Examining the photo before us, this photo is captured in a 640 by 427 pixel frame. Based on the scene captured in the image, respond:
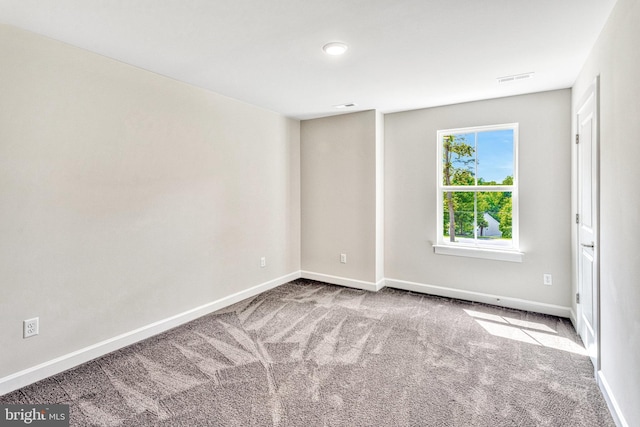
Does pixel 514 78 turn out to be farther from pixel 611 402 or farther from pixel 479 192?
pixel 611 402

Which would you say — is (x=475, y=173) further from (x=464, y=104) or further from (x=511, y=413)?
(x=511, y=413)

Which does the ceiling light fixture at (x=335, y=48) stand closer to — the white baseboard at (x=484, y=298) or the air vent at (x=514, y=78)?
the air vent at (x=514, y=78)

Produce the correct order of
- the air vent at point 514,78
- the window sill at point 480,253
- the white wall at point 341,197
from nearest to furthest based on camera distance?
the air vent at point 514,78
the window sill at point 480,253
the white wall at point 341,197

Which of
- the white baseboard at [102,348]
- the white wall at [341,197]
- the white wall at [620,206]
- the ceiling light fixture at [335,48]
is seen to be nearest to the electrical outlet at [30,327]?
the white baseboard at [102,348]

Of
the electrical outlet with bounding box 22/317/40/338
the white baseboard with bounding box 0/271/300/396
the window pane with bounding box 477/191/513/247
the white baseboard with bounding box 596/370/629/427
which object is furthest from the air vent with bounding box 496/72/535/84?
the electrical outlet with bounding box 22/317/40/338

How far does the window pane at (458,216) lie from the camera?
13.1ft

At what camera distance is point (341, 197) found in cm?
455

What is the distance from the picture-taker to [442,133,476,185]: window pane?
397 centimetres

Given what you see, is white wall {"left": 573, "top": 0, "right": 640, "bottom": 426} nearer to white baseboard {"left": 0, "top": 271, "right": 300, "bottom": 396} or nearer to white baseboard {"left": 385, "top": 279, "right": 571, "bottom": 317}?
white baseboard {"left": 385, "top": 279, "right": 571, "bottom": 317}

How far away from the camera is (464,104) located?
390 cm

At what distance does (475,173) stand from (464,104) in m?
0.83

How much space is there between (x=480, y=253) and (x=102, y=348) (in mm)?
3874

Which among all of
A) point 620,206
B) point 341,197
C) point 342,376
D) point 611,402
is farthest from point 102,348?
point 620,206

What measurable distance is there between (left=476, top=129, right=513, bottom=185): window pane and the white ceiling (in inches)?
22.7
